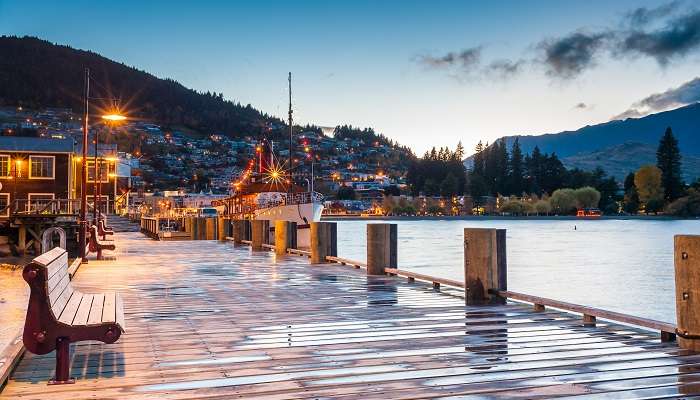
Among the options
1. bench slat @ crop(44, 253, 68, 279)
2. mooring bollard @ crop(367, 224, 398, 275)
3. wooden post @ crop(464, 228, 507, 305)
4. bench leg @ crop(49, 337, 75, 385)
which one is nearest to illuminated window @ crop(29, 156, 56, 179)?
mooring bollard @ crop(367, 224, 398, 275)

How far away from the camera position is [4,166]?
60500 millimetres

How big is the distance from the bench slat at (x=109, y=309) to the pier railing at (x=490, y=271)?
5.15 meters

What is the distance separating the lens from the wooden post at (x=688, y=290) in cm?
728

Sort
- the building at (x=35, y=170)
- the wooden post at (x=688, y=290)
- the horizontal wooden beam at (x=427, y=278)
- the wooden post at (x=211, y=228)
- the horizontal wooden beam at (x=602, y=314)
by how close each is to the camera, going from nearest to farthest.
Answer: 1. the wooden post at (x=688, y=290)
2. the horizontal wooden beam at (x=602, y=314)
3. the horizontal wooden beam at (x=427, y=278)
4. the wooden post at (x=211, y=228)
5. the building at (x=35, y=170)

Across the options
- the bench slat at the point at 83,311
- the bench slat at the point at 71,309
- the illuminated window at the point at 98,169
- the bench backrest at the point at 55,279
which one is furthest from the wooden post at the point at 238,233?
the illuminated window at the point at 98,169

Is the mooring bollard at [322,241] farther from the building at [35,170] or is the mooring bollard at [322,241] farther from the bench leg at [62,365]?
the building at [35,170]

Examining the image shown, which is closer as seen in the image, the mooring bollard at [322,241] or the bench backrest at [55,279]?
the bench backrest at [55,279]

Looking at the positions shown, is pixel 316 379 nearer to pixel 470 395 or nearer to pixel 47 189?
pixel 470 395

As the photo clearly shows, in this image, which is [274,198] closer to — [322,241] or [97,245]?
[97,245]

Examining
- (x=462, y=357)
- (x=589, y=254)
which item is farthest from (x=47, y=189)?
(x=462, y=357)

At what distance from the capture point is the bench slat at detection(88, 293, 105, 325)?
633cm

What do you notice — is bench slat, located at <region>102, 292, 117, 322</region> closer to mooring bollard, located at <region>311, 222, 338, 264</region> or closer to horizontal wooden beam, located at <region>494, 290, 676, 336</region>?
horizontal wooden beam, located at <region>494, 290, 676, 336</region>

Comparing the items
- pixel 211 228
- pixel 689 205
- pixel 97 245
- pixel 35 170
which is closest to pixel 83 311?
pixel 97 245

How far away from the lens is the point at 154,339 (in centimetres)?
819
